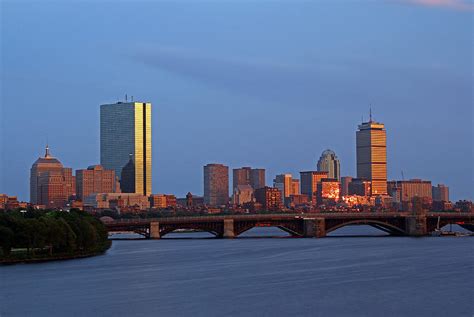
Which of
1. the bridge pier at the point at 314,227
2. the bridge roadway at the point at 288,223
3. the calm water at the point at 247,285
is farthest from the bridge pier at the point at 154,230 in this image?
the calm water at the point at 247,285

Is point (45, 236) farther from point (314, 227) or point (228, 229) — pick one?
point (314, 227)

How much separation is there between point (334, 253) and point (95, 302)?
1967 inches

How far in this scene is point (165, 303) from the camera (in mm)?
65750

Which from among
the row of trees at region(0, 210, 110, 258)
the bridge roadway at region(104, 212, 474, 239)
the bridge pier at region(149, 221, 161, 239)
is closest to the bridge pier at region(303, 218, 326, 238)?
the bridge roadway at region(104, 212, 474, 239)

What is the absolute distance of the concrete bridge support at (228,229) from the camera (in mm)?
157100

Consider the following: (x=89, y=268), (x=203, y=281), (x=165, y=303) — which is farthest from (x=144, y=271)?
(x=165, y=303)

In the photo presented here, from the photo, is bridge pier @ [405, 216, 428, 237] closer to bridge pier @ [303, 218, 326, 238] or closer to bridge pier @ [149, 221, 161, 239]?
bridge pier @ [303, 218, 326, 238]

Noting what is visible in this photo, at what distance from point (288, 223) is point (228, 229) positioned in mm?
9691

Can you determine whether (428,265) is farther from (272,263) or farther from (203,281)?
(203,281)

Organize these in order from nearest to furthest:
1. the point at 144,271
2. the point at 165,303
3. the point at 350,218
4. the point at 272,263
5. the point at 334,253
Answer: the point at 165,303
the point at 144,271
the point at 272,263
the point at 334,253
the point at 350,218

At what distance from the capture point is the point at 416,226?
159 meters

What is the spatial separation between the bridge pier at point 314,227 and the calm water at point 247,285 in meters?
43.0

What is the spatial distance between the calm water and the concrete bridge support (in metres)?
44.3

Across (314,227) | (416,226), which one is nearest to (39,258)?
(314,227)
